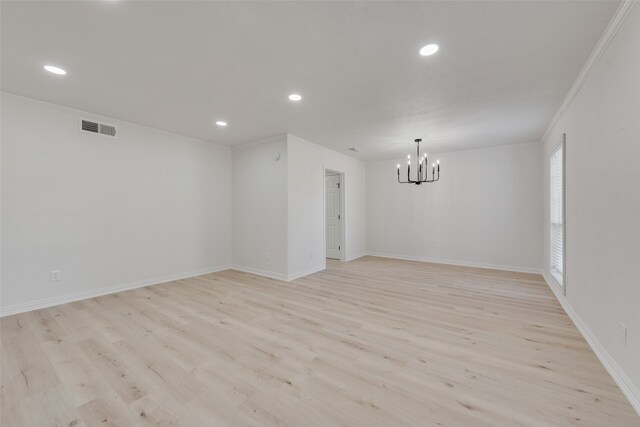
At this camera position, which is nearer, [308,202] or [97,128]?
[97,128]

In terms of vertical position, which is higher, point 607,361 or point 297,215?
point 297,215

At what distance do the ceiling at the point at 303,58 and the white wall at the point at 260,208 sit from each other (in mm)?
1064

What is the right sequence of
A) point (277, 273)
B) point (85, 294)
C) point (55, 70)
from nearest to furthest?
point (55, 70)
point (85, 294)
point (277, 273)

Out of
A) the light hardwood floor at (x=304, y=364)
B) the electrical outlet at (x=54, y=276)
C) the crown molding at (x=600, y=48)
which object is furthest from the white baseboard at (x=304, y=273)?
the crown molding at (x=600, y=48)

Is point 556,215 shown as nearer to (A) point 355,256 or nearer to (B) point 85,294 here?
(A) point 355,256

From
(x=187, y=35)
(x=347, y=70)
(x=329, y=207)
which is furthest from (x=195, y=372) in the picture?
(x=329, y=207)

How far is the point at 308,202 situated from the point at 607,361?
4.15 meters

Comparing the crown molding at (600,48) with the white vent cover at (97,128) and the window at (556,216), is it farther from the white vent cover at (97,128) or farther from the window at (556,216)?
the white vent cover at (97,128)

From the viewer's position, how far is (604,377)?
1956 millimetres

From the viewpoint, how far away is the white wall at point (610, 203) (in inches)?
67.2

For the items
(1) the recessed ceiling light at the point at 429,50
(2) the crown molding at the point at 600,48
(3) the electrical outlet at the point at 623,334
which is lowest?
(3) the electrical outlet at the point at 623,334

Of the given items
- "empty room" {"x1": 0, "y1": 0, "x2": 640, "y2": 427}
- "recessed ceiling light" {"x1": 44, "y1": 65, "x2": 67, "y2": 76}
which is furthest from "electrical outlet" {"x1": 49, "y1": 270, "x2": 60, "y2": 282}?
"recessed ceiling light" {"x1": 44, "y1": 65, "x2": 67, "y2": 76}

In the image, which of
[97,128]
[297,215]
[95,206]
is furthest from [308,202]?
[97,128]

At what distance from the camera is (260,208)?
16.7 ft
